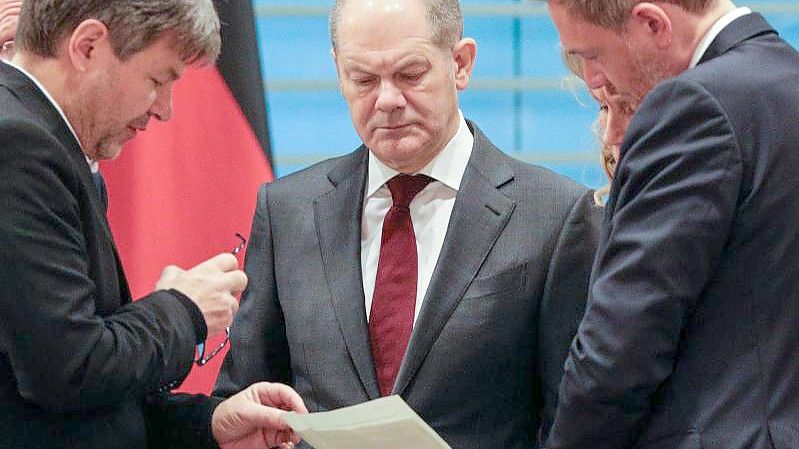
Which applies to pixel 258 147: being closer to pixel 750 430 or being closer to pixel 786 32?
pixel 750 430

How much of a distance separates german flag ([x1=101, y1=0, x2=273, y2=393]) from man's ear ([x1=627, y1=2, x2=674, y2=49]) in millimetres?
1556

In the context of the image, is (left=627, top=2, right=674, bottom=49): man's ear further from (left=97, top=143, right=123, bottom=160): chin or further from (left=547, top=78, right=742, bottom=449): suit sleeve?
(left=97, top=143, right=123, bottom=160): chin

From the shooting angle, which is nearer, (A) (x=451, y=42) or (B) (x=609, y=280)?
(B) (x=609, y=280)

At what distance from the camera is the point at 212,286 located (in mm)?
2107

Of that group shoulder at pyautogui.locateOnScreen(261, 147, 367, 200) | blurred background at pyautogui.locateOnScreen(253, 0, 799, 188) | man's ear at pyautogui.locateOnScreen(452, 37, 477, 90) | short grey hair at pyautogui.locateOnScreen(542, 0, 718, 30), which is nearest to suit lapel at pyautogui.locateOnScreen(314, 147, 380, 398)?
shoulder at pyautogui.locateOnScreen(261, 147, 367, 200)

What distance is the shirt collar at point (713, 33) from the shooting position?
178 centimetres

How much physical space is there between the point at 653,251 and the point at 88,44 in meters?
0.95

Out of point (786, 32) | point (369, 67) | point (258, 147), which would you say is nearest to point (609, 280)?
point (369, 67)

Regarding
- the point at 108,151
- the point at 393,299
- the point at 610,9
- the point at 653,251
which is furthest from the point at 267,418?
the point at 610,9

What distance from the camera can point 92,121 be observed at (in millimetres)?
2084

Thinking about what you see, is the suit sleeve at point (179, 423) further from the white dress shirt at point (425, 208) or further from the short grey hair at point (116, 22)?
the short grey hair at point (116, 22)

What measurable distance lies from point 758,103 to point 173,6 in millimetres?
953

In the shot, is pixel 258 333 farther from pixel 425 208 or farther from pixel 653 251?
pixel 653 251

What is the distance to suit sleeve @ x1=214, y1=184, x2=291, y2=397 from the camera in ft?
7.91
